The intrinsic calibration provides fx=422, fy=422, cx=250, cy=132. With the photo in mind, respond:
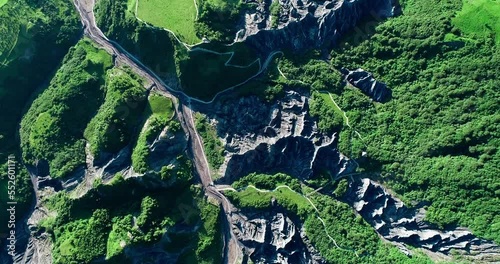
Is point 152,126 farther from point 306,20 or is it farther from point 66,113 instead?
point 306,20

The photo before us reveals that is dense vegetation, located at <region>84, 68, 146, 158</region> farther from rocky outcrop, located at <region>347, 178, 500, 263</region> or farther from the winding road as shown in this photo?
rocky outcrop, located at <region>347, 178, 500, 263</region>

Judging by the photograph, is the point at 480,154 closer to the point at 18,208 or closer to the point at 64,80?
the point at 64,80

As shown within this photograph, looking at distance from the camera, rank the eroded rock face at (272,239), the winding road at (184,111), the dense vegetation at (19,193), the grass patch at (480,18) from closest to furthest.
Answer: the grass patch at (480,18) → the eroded rock face at (272,239) → the winding road at (184,111) → the dense vegetation at (19,193)

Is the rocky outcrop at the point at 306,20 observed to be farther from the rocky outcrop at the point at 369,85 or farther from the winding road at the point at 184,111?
the winding road at the point at 184,111

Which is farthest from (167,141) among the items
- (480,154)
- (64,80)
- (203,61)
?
(480,154)

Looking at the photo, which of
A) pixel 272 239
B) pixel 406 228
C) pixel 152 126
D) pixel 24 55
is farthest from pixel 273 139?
pixel 24 55

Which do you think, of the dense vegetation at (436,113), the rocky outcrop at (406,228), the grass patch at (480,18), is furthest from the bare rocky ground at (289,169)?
the grass patch at (480,18)
